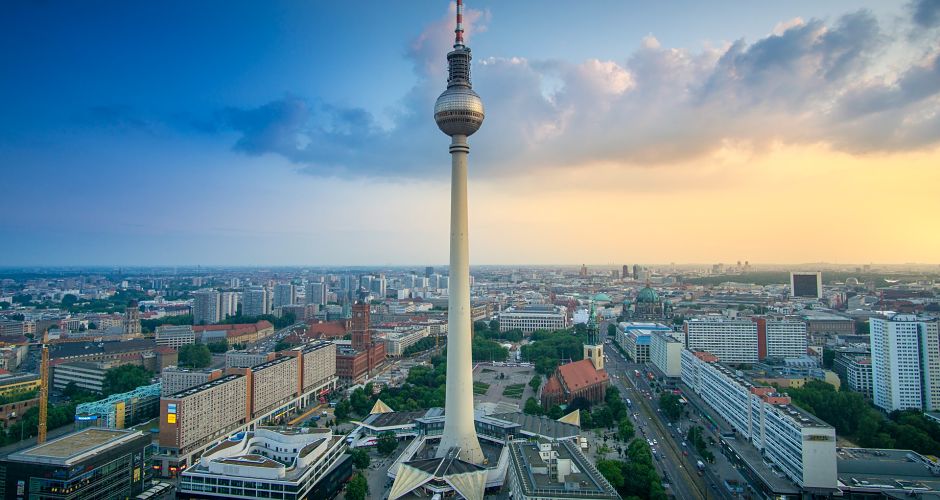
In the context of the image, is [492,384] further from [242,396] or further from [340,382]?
[242,396]

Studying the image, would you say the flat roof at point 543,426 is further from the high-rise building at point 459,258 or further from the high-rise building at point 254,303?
the high-rise building at point 254,303

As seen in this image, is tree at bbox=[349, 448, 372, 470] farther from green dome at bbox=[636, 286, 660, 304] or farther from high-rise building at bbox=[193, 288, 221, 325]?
high-rise building at bbox=[193, 288, 221, 325]

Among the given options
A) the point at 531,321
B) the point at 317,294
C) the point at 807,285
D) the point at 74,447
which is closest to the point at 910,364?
the point at 74,447

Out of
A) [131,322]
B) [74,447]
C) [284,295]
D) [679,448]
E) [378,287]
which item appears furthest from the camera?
[378,287]

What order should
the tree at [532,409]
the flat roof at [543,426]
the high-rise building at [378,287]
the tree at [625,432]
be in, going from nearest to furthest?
the flat roof at [543,426]
the tree at [625,432]
the tree at [532,409]
the high-rise building at [378,287]

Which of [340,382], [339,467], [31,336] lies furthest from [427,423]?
[31,336]

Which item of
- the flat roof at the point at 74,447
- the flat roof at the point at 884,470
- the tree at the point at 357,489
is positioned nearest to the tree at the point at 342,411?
the tree at the point at 357,489

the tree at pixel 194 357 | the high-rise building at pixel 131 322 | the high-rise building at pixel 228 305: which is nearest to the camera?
the tree at pixel 194 357

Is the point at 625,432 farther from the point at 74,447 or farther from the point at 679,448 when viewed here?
the point at 74,447
